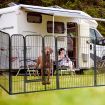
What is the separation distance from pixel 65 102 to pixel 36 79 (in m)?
3.66

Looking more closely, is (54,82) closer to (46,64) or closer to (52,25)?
(46,64)

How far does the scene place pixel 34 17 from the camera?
13.9 meters

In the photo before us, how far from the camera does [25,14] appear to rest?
1364cm

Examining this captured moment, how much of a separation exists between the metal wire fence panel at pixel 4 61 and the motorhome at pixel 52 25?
309cm

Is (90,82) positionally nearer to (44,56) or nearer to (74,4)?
(44,56)

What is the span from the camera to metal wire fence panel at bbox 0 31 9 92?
8.76m

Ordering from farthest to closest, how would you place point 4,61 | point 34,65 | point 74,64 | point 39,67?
point 74,64 → point 34,65 → point 39,67 → point 4,61

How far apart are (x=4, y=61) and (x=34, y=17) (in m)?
4.86

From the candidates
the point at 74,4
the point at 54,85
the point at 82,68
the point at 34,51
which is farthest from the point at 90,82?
the point at 74,4

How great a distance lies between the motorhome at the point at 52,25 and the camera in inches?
526

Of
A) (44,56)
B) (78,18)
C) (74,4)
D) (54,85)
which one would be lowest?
(54,85)

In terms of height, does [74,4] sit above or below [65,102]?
above

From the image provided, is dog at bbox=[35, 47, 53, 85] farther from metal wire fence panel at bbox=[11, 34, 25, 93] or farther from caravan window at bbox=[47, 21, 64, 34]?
caravan window at bbox=[47, 21, 64, 34]

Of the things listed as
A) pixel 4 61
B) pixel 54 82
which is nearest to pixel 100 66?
pixel 54 82
